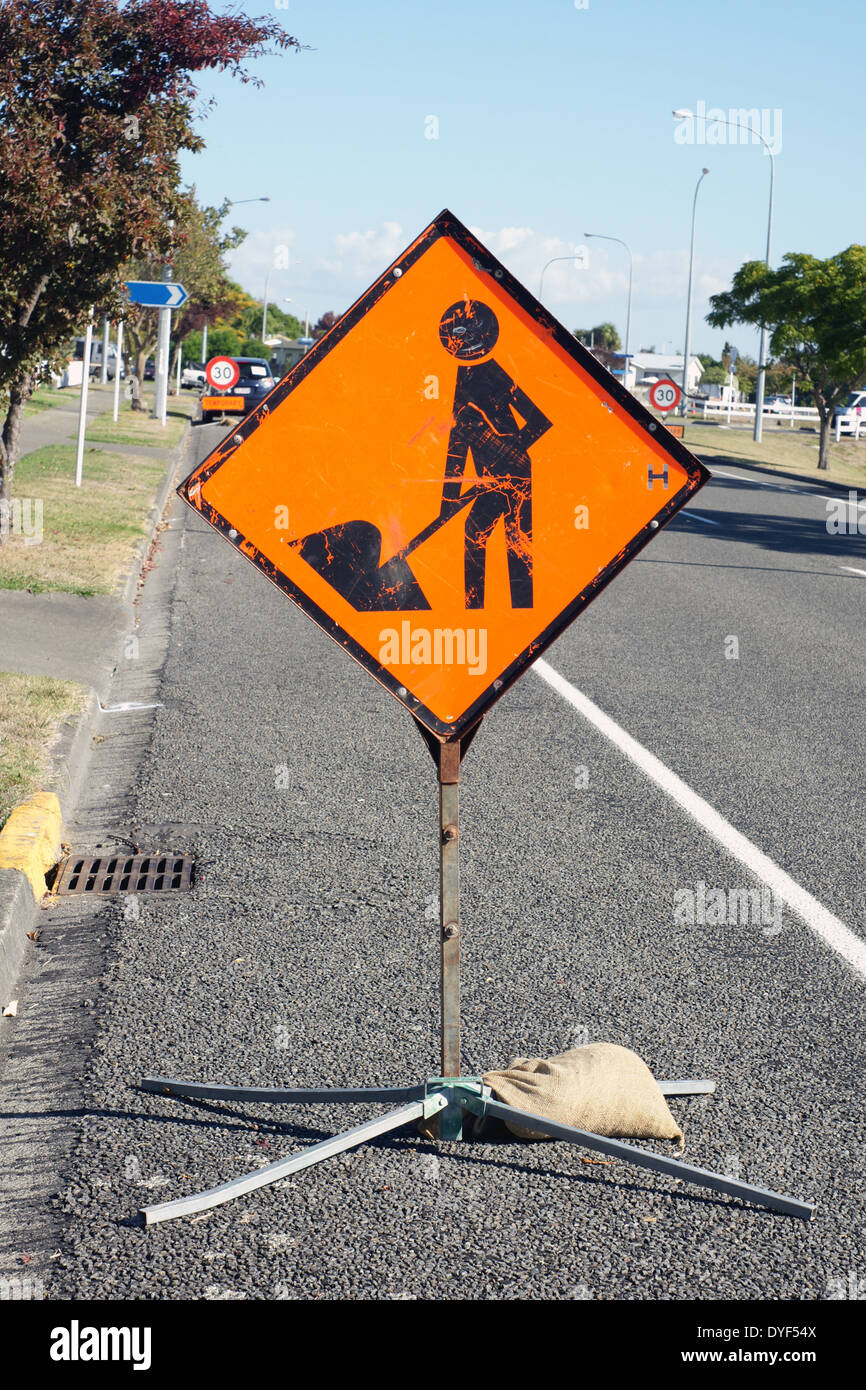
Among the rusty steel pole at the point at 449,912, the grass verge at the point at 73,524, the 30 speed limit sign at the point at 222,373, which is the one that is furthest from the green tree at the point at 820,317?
the rusty steel pole at the point at 449,912

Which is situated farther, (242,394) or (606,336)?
(606,336)

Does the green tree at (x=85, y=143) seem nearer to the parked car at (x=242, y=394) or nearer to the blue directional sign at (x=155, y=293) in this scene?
the blue directional sign at (x=155, y=293)

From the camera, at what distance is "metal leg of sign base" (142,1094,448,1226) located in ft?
9.92

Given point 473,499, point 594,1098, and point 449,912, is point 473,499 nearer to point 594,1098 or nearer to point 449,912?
point 449,912

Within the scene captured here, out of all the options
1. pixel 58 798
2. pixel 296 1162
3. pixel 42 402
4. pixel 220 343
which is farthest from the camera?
pixel 220 343

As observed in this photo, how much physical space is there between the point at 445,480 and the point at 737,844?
2872 mm

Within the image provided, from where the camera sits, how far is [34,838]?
5137 millimetres

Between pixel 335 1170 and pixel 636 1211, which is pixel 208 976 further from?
pixel 636 1211

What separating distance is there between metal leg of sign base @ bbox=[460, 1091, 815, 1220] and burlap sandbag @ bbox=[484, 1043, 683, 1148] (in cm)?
5

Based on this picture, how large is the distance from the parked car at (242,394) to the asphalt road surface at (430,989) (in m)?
30.4

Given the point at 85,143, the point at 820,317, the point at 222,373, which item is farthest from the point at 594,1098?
the point at 820,317

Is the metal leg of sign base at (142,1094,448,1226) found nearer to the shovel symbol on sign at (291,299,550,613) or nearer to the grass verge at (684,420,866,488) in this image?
the shovel symbol on sign at (291,299,550,613)
